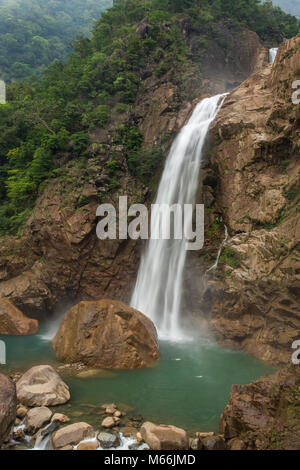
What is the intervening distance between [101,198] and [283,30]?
83.4 feet

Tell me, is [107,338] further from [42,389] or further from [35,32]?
[35,32]

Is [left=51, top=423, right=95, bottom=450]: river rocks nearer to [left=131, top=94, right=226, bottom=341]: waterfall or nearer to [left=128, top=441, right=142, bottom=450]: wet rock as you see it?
[left=128, top=441, right=142, bottom=450]: wet rock

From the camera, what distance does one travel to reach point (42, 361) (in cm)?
1130

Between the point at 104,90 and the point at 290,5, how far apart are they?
3849 inches

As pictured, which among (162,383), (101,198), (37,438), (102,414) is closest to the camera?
(37,438)

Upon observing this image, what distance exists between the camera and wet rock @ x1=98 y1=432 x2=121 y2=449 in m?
6.49

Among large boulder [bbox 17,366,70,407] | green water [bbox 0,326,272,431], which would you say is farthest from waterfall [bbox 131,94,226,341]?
large boulder [bbox 17,366,70,407]

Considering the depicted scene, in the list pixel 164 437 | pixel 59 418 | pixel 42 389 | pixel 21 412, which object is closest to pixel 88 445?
pixel 59 418

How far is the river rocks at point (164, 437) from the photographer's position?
6367 millimetres

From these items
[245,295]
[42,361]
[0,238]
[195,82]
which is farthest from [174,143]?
[42,361]

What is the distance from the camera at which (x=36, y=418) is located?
7.25m

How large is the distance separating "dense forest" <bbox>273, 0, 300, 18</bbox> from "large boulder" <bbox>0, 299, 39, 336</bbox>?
101340 millimetres

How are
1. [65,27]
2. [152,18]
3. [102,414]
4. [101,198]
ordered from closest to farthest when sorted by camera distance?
[102,414] → [101,198] → [152,18] → [65,27]
